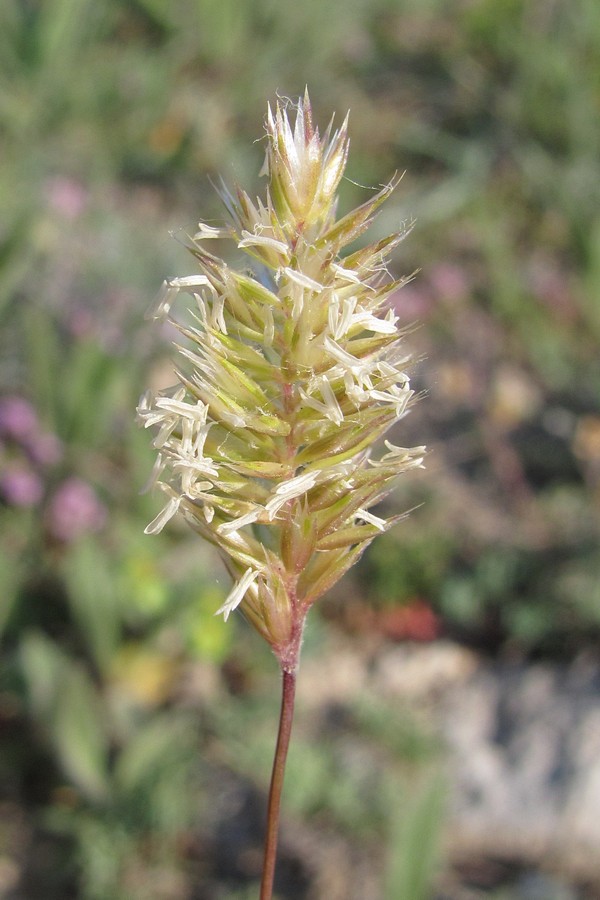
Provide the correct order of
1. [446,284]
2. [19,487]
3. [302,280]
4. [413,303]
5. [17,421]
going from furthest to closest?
[446,284]
[413,303]
[17,421]
[19,487]
[302,280]

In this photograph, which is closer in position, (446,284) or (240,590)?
(240,590)

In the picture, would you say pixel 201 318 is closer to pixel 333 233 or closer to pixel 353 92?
pixel 333 233

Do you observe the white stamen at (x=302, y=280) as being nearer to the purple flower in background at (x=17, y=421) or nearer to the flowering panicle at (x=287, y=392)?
the flowering panicle at (x=287, y=392)

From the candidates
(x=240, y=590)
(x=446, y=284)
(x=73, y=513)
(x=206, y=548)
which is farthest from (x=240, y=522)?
(x=446, y=284)

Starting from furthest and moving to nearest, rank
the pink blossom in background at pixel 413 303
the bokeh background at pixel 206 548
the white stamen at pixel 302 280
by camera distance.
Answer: the pink blossom in background at pixel 413 303, the bokeh background at pixel 206 548, the white stamen at pixel 302 280

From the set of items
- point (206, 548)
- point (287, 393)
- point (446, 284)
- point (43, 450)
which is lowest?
point (287, 393)

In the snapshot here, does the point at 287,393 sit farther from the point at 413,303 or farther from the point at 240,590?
the point at 413,303

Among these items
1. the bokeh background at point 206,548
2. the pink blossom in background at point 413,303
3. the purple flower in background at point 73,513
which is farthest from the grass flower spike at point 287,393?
the pink blossom in background at point 413,303
